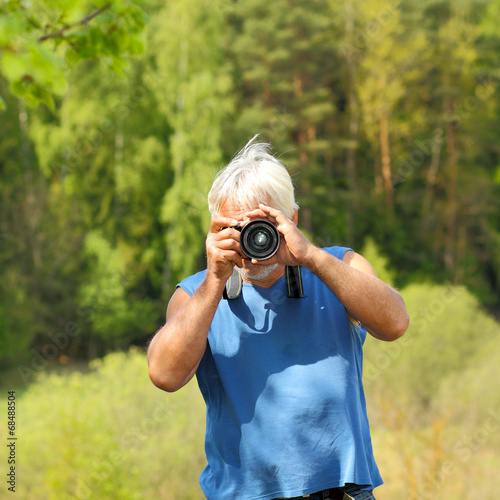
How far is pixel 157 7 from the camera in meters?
20.0

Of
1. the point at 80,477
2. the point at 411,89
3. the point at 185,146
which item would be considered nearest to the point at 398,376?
the point at 80,477

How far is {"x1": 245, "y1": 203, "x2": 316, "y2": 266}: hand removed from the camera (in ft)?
5.30

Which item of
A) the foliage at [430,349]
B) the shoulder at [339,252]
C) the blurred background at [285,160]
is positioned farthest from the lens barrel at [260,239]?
the foliage at [430,349]

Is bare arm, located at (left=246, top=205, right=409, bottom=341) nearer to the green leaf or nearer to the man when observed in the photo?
the man

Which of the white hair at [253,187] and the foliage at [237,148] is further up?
the foliage at [237,148]

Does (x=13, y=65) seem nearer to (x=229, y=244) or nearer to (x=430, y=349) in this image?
(x=229, y=244)

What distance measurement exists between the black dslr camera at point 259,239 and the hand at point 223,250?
0.9 inches

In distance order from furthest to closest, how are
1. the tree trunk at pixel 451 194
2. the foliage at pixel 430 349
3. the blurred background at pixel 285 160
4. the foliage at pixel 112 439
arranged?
1. the tree trunk at pixel 451 194
2. the blurred background at pixel 285 160
3. the foliage at pixel 430 349
4. the foliage at pixel 112 439

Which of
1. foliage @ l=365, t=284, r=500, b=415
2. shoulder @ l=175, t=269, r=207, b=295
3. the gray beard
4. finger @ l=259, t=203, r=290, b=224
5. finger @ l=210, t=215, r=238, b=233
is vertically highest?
foliage @ l=365, t=284, r=500, b=415

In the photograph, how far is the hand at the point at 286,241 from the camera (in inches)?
63.6

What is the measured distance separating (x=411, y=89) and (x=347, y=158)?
350 centimetres

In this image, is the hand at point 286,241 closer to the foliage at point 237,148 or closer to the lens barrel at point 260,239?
the lens barrel at point 260,239

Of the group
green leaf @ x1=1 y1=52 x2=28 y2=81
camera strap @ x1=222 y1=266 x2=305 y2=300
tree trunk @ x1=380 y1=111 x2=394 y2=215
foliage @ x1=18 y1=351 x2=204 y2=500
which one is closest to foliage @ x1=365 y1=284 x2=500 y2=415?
foliage @ x1=18 y1=351 x2=204 y2=500

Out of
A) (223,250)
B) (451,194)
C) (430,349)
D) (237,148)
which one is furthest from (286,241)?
(451,194)
